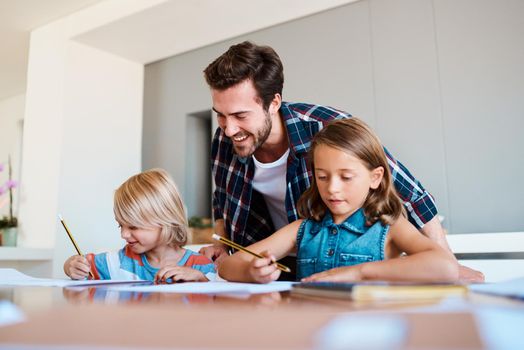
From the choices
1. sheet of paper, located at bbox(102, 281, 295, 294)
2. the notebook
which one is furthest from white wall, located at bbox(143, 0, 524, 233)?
the notebook

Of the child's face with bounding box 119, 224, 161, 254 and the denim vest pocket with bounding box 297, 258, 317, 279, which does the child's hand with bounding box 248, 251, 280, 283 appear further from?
the child's face with bounding box 119, 224, 161, 254

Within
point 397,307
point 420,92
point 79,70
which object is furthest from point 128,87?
point 397,307

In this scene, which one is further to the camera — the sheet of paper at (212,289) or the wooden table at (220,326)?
the sheet of paper at (212,289)

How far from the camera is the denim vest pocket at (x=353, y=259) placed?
1.06 meters

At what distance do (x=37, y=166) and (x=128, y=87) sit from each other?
2.95 ft

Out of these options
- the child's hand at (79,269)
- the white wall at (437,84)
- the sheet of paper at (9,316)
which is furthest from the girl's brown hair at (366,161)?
the white wall at (437,84)

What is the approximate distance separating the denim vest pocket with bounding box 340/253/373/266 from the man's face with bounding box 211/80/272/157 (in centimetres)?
49

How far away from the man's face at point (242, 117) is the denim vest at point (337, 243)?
37cm

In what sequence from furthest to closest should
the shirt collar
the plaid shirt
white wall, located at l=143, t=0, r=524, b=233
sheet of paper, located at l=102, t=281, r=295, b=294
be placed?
white wall, located at l=143, t=0, r=524, b=233 < the shirt collar < the plaid shirt < sheet of paper, located at l=102, t=281, r=295, b=294

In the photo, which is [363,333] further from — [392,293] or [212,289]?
[212,289]

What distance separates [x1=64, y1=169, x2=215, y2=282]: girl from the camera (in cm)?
145

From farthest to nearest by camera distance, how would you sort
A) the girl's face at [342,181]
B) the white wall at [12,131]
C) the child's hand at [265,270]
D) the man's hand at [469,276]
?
the white wall at [12,131], the girl's face at [342,181], the man's hand at [469,276], the child's hand at [265,270]

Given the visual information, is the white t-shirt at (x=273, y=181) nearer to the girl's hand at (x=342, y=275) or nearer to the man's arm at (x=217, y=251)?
the man's arm at (x=217, y=251)

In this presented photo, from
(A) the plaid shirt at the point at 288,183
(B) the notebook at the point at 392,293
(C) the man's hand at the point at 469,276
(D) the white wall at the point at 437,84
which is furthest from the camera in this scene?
(D) the white wall at the point at 437,84
